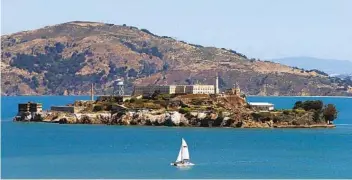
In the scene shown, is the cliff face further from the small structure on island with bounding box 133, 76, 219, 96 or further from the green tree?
the small structure on island with bounding box 133, 76, 219, 96

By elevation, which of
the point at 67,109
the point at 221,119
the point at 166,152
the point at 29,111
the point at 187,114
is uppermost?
the point at 67,109

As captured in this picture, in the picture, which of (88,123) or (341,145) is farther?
(88,123)

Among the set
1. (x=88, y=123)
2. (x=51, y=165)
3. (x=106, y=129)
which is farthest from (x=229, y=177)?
(x=88, y=123)

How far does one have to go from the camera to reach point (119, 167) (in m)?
52.1

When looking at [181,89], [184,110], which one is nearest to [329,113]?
[184,110]

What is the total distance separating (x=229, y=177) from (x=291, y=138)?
100.0 ft

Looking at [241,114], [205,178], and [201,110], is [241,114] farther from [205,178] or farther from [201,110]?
[205,178]

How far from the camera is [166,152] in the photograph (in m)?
62.1

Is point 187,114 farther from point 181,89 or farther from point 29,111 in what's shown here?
point 181,89

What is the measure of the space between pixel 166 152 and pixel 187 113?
2872 cm

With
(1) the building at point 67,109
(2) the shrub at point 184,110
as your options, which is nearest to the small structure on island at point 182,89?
(1) the building at point 67,109

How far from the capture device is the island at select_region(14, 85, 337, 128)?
295 feet

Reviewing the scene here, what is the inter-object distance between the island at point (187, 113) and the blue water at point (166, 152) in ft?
8.87

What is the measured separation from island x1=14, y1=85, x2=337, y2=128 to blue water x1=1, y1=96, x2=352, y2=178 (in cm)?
270
